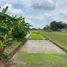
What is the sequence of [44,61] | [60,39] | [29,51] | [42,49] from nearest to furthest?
[44,61] < [29,51] < [42,49] < [60,39]

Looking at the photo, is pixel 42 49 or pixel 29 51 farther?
pixel 42 49

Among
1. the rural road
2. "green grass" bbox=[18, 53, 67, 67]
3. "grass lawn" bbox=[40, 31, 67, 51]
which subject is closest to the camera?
"green grass" bbox=[18, 53, 67, 67]

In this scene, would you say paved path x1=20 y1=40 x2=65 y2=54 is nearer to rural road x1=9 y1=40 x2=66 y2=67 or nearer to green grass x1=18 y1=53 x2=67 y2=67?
rural road x1=9 y1=40 x2=66 y2=67

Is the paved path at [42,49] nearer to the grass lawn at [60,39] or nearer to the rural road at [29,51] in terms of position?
the rural road at [29,51]

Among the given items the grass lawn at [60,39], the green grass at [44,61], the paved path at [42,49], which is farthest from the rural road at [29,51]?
the grass lawn at [60,39]

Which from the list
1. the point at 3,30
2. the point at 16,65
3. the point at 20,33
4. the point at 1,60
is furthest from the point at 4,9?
the point at 20,33

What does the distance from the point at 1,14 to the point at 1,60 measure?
2.22 metres

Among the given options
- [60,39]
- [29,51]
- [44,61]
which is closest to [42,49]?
[29,51]

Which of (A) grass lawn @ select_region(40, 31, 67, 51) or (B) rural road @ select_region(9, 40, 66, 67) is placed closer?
(B) rural road @ select_region(9, 40, 66, 67)

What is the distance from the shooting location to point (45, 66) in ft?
30.3

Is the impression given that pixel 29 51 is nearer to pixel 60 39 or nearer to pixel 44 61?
pixel 44 61

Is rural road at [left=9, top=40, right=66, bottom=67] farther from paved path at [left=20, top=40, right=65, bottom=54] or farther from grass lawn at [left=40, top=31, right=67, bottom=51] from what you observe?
grass lawn at [left=40, top=31, right=67, bottom=51]

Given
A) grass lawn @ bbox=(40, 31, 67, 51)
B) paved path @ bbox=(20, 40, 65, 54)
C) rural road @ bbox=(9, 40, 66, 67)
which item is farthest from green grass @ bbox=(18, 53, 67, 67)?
grass lawn @ bbox=(40, 31, 67, 51)

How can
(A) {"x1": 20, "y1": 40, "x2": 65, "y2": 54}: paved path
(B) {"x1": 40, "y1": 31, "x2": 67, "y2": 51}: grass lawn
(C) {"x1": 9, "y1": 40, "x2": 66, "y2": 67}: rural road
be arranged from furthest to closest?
(B) {"x1": 40, "y1": 31, "x2": 67, "y2": 51}: grass lawn < (A) {"x1": 20, "y1": 40, "x2": 65, "y2": 54}: paved path < (C) {"x1": 9, "y1": 40, "x2": 66, "y2": 67}: rural road
